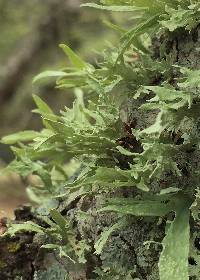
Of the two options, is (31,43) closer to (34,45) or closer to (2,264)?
(34,45)

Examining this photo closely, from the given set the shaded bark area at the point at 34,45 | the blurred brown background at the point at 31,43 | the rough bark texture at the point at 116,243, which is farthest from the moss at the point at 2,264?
the shaded bark area at the point at 34,45

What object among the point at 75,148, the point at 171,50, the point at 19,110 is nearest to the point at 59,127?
the point at 75,148

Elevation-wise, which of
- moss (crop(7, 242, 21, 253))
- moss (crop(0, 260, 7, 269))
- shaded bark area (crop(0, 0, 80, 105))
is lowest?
moss (crop(0, 260, 7, 269))

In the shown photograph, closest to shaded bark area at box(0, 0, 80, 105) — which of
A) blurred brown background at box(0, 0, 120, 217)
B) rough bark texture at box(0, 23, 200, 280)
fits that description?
blurred brown background at box(0, 0, 120, 217)

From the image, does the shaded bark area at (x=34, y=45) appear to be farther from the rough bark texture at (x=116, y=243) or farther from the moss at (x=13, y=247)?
the moss at (x=13, y=247)

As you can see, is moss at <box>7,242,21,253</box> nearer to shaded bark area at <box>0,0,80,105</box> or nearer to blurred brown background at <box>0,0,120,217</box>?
blurred brown background at <box>0,0,120,217</box>

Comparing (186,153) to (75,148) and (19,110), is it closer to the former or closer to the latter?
(75,148)
